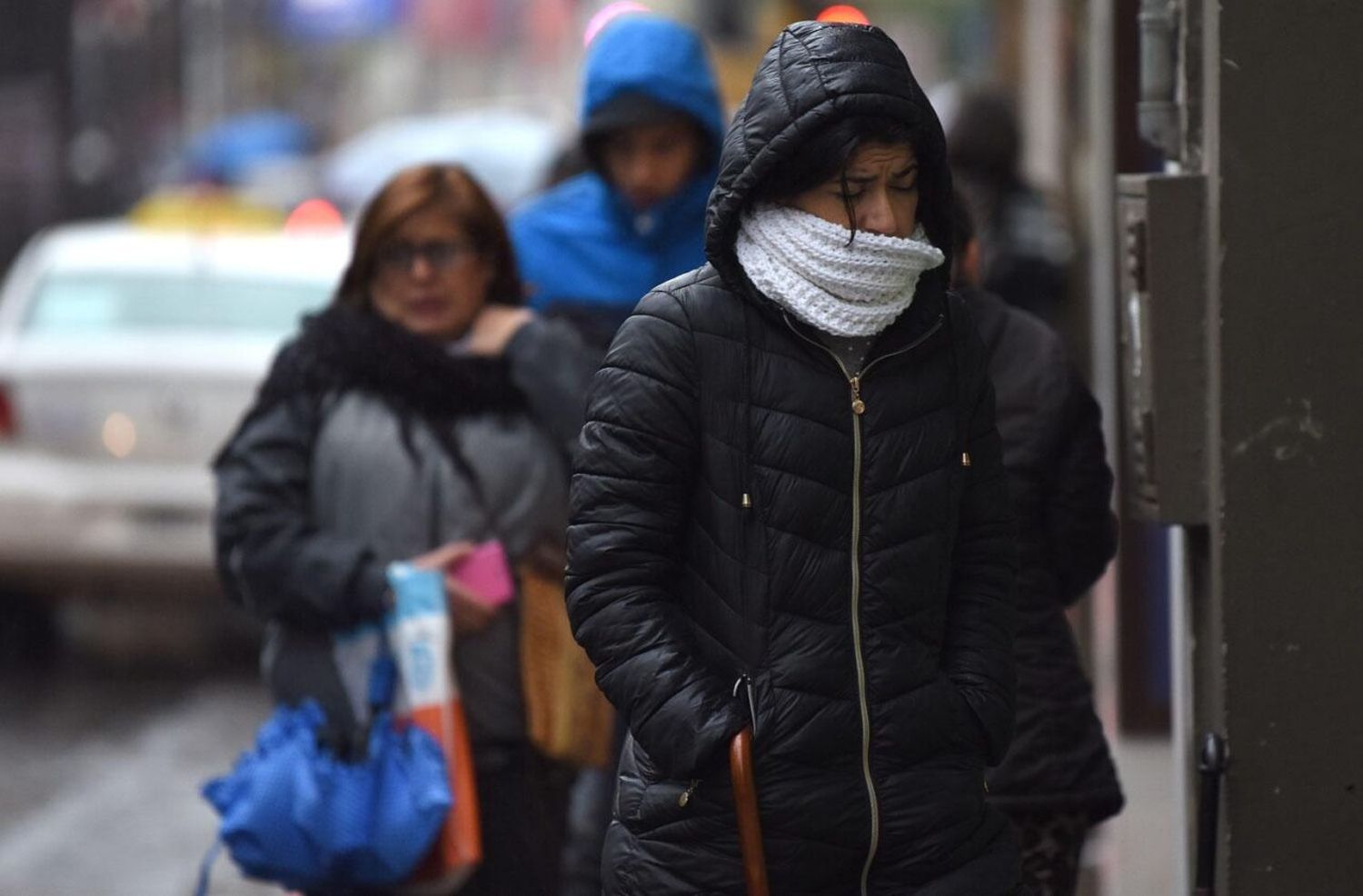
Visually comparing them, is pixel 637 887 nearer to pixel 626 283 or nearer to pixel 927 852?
pixel 927 852

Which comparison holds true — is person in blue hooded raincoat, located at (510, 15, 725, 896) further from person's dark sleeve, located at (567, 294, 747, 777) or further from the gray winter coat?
person's dark sleeve, located at (567, 294, 747, 777)

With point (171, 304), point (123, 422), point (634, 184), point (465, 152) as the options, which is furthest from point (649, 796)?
point (465, 152)

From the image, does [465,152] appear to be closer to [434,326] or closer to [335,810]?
[434,326]

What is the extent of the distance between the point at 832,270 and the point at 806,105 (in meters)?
0.23

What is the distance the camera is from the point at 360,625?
16.9 ft

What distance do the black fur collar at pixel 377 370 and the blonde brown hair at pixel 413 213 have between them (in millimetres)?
173

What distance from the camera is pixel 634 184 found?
5.97 m

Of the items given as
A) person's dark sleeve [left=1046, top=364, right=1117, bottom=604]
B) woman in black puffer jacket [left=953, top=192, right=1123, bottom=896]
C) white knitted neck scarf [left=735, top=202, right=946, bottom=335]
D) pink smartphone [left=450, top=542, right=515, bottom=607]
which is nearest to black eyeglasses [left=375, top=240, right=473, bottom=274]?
pink smartphone [left=450, top=542, right=515, bottom=607]

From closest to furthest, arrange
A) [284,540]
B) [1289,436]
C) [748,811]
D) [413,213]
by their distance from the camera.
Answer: [748,811] < [1289,436] < [284,540] < [413,213]

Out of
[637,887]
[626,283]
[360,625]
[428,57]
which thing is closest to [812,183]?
[637,887]

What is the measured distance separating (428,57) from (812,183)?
208 feet

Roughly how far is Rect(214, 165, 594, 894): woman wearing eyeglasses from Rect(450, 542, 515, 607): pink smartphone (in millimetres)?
35

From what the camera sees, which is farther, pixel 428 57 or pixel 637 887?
pixel 428 57

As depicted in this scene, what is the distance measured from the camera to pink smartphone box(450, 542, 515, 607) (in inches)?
205
